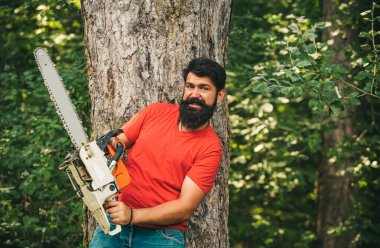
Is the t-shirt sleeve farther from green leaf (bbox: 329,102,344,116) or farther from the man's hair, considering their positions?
green leaf (bbox: 329,102,344,116)

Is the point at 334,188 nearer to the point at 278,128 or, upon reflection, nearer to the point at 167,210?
the point at 278,128

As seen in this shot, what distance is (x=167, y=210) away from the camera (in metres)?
2.57

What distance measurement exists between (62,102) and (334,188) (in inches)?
236

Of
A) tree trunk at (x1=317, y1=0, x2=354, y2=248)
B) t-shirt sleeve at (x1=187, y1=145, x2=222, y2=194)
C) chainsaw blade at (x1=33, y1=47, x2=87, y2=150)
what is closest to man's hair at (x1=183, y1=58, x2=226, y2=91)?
t-shirt sleeve at (x1=187, y1=145, x2=222, y2=194)

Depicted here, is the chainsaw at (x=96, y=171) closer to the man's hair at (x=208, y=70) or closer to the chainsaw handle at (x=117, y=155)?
the chainsaw handle at (x=117, y=155)

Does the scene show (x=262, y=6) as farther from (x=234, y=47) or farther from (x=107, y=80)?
→ (x=107, y=80)

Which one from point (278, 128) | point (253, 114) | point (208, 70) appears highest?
point (208, 70)

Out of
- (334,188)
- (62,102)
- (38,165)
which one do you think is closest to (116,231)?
(62,102)

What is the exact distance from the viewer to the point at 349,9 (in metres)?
6.36

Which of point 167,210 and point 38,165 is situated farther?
point 38,165

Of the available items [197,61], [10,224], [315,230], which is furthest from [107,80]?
[315,230]

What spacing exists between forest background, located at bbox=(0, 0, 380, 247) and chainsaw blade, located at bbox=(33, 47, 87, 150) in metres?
1.53

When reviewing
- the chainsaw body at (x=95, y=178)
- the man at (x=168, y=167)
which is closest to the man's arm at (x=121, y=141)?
the man at (x=168, y=167)

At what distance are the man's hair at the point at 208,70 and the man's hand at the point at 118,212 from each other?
0.95 metres
